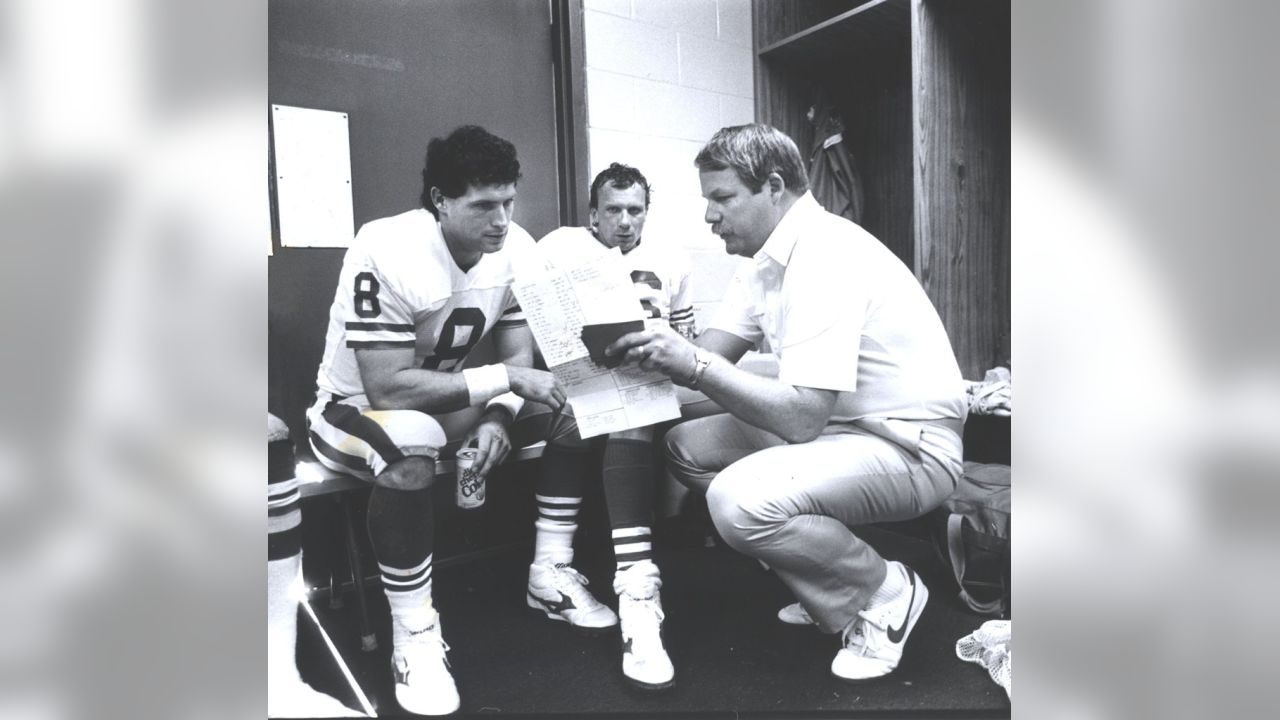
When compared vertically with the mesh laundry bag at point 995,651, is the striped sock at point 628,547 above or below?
above

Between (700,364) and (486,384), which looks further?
(486,384)

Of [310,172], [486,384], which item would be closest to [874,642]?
[486,384]

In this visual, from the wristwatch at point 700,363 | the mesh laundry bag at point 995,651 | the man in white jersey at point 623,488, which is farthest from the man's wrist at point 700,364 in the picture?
the mesh laundry bag at point 995,651

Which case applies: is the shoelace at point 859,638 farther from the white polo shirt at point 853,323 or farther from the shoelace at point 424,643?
the shoelace at point 424,643

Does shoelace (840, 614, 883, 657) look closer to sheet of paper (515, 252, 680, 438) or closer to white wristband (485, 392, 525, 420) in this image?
sheet of paper (515, 252, 680, 438)

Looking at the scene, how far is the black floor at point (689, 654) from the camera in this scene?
1505 mm

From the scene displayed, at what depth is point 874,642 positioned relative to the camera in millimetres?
1507

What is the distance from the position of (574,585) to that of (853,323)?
2.55 ft

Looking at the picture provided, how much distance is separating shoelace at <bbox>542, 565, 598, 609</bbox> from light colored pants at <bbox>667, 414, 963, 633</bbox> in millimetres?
312

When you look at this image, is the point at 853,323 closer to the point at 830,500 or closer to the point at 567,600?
the point at 830,500

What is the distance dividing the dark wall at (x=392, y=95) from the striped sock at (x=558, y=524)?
0.53 metres

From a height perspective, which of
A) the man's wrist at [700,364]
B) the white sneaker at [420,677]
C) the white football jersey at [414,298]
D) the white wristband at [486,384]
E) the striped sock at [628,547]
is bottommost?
the white sneaker at [420,677]
